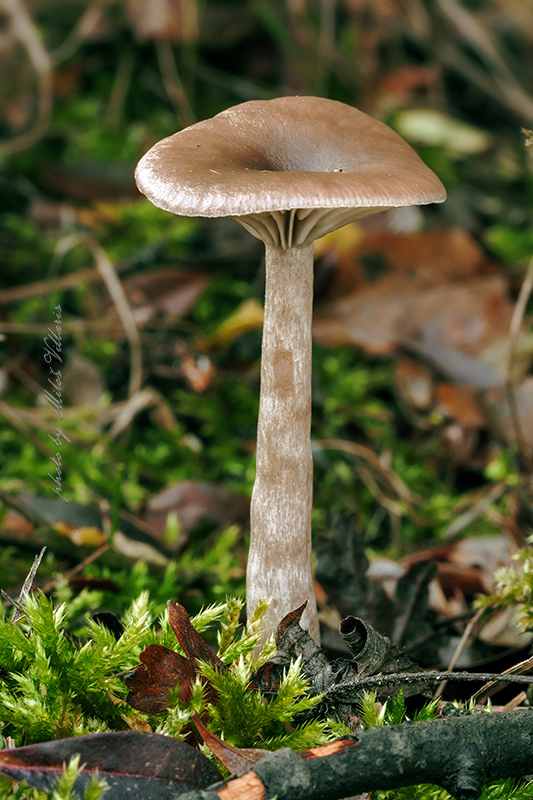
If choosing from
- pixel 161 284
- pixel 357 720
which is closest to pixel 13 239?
pixel 161 284

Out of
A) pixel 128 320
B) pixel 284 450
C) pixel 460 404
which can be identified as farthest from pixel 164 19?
pixel 284 450

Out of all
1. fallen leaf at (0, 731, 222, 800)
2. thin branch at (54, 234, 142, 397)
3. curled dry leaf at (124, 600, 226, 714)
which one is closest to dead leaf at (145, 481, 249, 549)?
thin branch at (54, 234, 142, 397)

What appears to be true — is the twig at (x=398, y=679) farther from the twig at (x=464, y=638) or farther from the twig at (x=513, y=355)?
the twig at (x=513, y=355)

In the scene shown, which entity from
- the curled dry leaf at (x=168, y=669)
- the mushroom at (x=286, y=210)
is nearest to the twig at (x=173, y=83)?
the mushroom at (x=286, y=210)

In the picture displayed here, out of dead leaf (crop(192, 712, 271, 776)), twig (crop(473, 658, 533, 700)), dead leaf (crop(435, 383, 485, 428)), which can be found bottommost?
dead leaf (crop(192, 712, 271, 776))

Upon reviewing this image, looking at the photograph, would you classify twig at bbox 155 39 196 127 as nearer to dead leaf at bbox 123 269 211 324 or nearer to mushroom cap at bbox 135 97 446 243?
dead leaf at bbox 123 269 211 324

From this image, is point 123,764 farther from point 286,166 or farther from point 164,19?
point 164,19

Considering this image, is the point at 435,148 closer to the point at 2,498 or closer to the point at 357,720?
the point at 2,498
